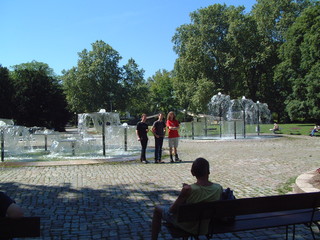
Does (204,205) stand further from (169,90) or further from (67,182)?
(169,90)

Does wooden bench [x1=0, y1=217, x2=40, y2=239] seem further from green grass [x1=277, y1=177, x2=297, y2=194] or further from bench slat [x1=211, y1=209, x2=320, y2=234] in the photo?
green grass [x1=277, y1=177, x2=297, y2=194]

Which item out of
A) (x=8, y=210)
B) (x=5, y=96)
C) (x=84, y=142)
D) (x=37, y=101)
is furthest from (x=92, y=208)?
(x=5, y=96)

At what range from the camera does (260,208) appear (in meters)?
3.45

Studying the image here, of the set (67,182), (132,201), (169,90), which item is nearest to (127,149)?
(67,182)

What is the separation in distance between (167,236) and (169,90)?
80786 mm

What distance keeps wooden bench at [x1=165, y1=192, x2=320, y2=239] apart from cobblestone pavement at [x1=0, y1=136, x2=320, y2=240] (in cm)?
80

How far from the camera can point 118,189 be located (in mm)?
7559

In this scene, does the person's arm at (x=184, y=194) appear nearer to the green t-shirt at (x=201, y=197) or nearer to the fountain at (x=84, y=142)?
the green t-shirt at (x=201, y=197)

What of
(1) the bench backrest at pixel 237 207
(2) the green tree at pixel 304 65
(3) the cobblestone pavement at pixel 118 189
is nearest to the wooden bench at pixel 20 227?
(1) the bench backrest at pixel 237 207

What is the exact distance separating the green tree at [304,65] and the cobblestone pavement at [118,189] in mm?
27625

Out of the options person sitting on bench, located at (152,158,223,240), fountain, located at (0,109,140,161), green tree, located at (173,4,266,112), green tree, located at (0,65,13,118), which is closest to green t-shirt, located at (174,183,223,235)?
person sitting on bench, located at (152,158,223,240)

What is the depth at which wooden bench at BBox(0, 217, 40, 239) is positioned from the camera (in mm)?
2934

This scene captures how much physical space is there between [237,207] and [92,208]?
10.9 feet

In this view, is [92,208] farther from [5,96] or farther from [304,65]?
[5,96]
